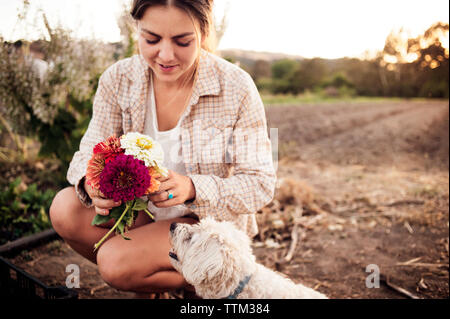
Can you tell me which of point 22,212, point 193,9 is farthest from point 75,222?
point 22,212

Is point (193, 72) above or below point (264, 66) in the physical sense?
below

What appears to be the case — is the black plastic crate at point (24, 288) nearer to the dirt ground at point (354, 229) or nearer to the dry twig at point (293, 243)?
the dirt ground at point (354, 229)

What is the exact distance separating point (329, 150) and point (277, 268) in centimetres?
477

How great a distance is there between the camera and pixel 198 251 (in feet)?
5.46

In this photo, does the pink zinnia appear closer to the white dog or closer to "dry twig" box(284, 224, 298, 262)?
the white dog

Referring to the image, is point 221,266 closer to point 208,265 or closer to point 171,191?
point 208,265

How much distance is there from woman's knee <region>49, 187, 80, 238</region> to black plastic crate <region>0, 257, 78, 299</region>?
31cm

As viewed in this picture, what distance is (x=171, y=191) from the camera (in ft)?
5.46

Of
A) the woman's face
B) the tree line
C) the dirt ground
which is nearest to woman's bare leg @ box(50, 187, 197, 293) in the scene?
the dirt ground

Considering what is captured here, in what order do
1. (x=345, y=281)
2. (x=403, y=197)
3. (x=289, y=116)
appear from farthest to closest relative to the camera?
(x=289, y=116)
(x=403, y=197)
(x=345, y=281)

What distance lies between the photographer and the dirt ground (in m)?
2.57
